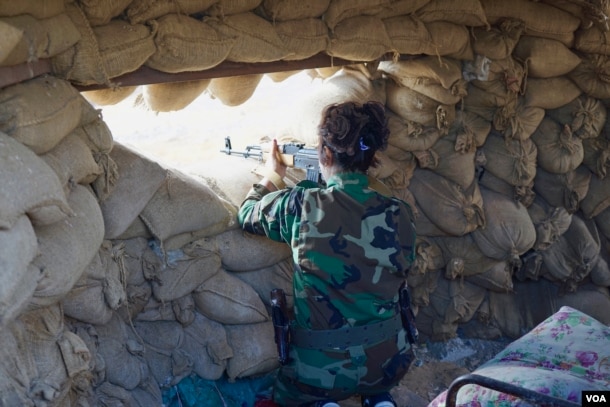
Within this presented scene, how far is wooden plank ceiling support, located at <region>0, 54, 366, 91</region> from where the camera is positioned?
210cm

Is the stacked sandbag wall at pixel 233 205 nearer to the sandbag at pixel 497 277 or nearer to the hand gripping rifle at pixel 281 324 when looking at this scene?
the sandbag at pixel 497 277

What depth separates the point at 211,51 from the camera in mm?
2557

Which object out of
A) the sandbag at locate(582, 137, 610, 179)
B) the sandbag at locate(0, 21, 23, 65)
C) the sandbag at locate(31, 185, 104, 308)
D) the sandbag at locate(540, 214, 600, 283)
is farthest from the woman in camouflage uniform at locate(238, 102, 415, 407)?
the sandbag at locate(582, 137, 610, 179)

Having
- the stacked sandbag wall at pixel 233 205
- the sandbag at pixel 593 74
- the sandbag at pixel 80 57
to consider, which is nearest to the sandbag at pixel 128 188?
the stacked sandbag wall at pixel 233 205

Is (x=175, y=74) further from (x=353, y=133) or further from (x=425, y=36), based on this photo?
(x=425, y=36)

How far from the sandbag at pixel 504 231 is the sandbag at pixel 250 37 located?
56.8 inches

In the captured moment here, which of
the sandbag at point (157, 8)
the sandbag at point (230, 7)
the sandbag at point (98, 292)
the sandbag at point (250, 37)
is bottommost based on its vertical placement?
the sandbag at point (98, 292)

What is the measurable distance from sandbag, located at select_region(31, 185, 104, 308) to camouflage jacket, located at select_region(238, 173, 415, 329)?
0.66m

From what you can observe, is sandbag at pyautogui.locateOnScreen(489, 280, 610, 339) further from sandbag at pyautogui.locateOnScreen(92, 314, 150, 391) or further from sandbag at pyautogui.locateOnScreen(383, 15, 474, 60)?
sandbag at pyautogui.locateOnScreen(92, 314, 150, 391)

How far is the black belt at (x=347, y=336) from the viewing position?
8.34 ft

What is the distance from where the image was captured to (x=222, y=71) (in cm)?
275

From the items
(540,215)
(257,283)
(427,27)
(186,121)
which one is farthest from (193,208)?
(186,121)

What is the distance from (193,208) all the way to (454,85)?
132 centimetres

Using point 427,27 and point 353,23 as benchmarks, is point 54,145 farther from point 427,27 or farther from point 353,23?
point 427,27
